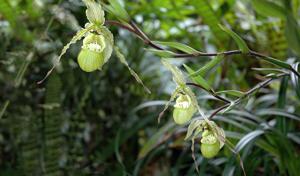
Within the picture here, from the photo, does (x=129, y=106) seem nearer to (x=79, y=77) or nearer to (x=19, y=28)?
(x=79, y=77)

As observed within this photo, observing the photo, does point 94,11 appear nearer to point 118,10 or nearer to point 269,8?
point 118,10

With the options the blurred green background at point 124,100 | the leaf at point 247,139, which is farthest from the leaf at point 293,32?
the leaf at point 247,139

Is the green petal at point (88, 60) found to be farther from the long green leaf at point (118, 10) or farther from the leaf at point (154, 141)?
the leaf at point (154, 141)

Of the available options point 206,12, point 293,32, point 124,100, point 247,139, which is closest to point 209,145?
point 247,139

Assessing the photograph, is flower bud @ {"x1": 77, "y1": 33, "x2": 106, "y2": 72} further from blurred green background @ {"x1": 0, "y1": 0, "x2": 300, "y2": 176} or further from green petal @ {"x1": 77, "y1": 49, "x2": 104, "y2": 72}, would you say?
blurred green background @ {"x1": 0, "y1": 0, "x2": 300, "y2": 176}

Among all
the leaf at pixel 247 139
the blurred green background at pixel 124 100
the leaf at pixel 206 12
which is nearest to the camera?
the leaf at pixel 247 139

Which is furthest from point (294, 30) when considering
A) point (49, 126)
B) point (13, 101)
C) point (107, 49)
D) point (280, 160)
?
point (13, 101)
